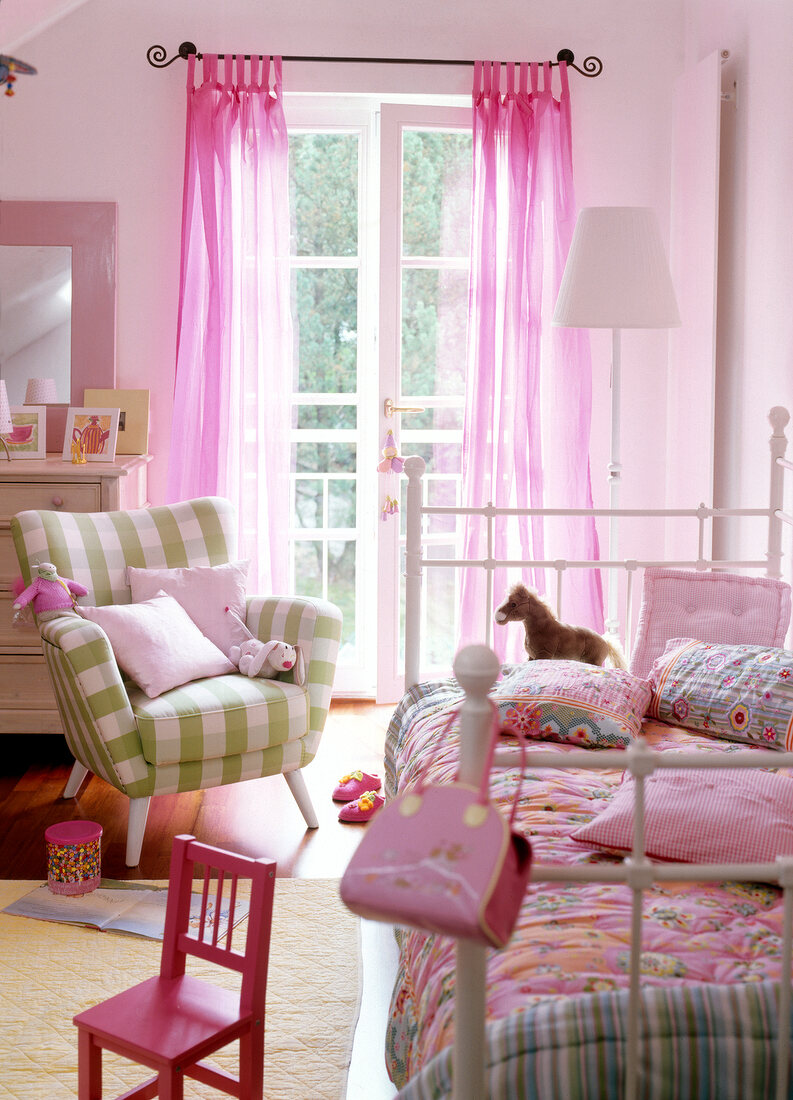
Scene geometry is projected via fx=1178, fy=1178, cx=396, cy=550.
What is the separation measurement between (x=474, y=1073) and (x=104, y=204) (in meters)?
3.39

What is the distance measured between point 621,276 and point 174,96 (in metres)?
1.79

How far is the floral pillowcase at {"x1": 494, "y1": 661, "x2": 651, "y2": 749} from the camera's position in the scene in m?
2.28

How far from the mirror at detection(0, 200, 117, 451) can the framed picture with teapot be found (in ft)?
0.70

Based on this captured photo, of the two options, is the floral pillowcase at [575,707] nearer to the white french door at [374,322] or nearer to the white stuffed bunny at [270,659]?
the white stuffed bunny at [270,659]

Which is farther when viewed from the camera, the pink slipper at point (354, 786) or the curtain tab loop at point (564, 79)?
the curtain tab loop at point (564, 79)

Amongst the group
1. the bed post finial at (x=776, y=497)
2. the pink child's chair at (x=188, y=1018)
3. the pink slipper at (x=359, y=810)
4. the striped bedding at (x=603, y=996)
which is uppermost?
the bed post finial at (x=776, y=497)

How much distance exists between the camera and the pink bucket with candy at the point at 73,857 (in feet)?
8.82

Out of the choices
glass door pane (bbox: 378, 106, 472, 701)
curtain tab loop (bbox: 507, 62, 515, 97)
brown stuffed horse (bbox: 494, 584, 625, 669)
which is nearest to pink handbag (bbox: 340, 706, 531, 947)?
brown stuffed horse (bbox: 494, 584, 625, 669)

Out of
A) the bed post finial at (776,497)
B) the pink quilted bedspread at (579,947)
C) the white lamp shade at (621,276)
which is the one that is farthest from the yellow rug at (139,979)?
the white lamp shade at (621,276)

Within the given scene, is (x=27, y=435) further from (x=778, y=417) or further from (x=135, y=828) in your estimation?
(x=778, y=417)

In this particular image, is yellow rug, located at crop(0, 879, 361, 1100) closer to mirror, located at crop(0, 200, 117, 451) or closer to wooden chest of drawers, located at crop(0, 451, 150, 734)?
wooden chest of drawers, located at crop(0, 451, 150, 734)

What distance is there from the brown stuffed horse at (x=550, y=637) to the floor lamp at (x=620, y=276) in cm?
79

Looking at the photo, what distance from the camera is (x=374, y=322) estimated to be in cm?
412

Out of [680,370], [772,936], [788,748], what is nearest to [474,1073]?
[772,936]
